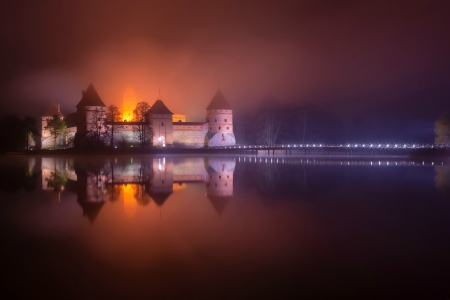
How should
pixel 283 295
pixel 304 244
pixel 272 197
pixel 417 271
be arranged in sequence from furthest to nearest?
pixel 272 197
pixel 304 244
pixel 417 271
pixel 283 295

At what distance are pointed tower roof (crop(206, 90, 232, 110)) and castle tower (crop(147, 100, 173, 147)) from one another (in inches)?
266

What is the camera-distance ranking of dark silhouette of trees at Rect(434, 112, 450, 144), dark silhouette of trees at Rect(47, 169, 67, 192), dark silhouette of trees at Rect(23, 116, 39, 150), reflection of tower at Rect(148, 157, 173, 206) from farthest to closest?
dark silhouette of trees at Rect(23, 116, 39, 150) → dark silhouette of trees at Rect(434, 112, 450, 144) → dark silhouette of trees at Rect(47, 169, 67, 192) → reflection of tower at Rect(148, 157, 173, 206)

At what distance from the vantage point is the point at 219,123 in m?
50.3

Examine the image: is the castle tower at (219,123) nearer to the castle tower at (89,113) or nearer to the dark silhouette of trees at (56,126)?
the castle tower at (89,113)

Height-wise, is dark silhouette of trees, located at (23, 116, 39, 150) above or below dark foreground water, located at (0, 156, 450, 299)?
above

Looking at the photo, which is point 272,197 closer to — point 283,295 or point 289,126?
point 283,295

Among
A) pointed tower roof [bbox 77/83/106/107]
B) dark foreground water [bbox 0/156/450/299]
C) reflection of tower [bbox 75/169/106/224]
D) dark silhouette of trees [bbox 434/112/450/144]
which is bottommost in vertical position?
dark foreground water [bbox 0/156/450/299]

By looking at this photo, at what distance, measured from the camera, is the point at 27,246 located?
5.34 metres

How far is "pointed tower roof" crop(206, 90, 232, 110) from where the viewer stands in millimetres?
51250

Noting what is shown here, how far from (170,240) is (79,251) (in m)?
1.27

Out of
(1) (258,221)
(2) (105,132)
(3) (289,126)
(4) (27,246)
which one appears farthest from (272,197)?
(3) (289,126)

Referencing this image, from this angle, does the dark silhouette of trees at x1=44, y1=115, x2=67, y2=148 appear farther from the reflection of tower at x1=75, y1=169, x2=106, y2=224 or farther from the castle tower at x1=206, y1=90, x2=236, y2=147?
the reflection of tower at x1=75, y1=169, x2=106, y2=224

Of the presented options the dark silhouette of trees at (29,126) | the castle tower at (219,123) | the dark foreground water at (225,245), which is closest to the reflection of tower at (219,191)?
the dark foreground water at (225,245)

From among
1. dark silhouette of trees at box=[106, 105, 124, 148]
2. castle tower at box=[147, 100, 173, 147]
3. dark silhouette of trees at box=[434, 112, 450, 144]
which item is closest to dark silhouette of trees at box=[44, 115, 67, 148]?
dark silhouette of trees at box=[106, 105, 124, 148]
